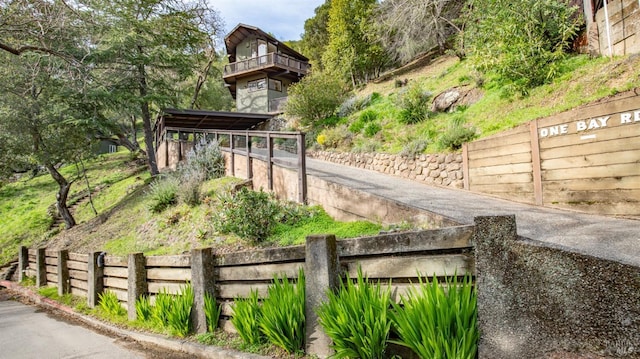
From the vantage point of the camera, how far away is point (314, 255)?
3.23 metres

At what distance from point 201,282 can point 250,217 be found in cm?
Result: 206

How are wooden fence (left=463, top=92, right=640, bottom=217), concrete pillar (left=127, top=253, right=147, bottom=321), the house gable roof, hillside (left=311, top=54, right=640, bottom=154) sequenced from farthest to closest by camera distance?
the house gable roof, hillside (left=311, top=54, right=640, bottom=154), wooden fence (left=463, top=92, right=640, bottom=217), concrete pillar (left=127, top=253, right=147, bottom=321)

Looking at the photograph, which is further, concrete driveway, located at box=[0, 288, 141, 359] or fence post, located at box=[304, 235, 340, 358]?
concrete driveway, located at box=[0, 288, 141, 359]

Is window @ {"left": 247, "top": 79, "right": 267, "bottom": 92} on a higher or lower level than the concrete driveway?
higher

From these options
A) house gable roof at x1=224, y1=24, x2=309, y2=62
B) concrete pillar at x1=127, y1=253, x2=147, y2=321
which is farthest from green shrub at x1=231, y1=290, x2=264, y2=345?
house gable roof at x1=224, y1=24, x2=309, y2=62

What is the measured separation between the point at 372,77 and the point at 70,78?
78.3 feet

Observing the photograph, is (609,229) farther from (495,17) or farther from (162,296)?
(495,17)

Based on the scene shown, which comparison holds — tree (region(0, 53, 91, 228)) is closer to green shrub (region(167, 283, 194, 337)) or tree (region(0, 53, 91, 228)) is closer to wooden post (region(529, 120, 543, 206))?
green shrub (region(167, 283, 194, 337))

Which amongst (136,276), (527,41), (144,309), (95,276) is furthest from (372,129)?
(144,309)

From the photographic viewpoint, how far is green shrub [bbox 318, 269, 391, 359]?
2.66m

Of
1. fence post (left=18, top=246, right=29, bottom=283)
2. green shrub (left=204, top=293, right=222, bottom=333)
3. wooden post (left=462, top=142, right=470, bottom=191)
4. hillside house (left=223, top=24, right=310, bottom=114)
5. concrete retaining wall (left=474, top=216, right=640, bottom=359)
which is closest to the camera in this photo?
concrete retaining wall (left=474, top=216, right=640, bottom=359)

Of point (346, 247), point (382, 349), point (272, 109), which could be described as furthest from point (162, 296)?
point (272, 109)

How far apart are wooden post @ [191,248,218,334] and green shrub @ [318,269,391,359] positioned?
184cm

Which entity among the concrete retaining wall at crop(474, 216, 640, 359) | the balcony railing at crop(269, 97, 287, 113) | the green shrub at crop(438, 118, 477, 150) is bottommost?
the concrete retaining wall at crop(474, 216, 640, 359)
